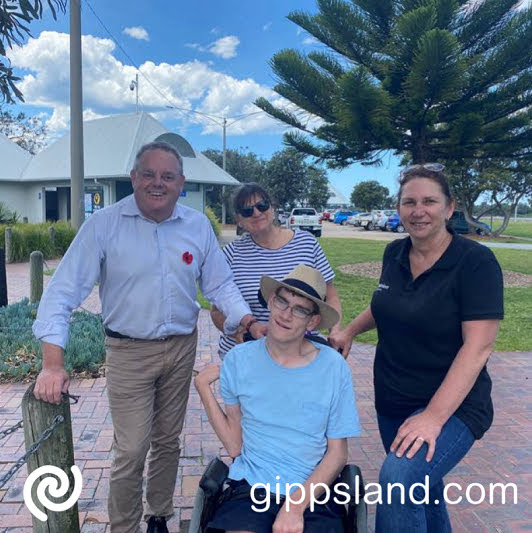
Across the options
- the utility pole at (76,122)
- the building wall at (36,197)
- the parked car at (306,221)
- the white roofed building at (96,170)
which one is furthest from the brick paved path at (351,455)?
the parked car at (306,221)

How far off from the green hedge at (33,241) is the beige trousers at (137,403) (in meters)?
12.4

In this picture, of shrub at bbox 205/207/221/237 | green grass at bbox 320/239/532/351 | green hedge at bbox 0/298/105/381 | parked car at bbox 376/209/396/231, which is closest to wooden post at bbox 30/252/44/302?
green hedge at bbox 0/298/105/381

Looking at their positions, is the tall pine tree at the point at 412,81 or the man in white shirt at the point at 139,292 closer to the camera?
the man in white shirt at the point at 139,292

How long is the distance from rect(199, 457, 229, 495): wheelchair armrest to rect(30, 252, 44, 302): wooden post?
5271mm

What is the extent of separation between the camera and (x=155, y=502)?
2.60 meters

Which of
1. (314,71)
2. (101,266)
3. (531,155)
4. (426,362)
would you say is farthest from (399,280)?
(531,155)

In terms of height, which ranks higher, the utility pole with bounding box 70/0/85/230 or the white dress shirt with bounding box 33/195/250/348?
the utility pole with bounding box 70/0/85/230

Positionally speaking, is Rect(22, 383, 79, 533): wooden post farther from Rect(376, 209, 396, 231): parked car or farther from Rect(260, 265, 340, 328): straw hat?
Rect(376, 209, 396, 231): parked car

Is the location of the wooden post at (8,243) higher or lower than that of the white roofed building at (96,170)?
lower

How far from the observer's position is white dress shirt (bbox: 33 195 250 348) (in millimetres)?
2236

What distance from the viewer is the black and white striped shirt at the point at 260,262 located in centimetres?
265

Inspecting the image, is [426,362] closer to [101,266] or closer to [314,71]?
[101,266]

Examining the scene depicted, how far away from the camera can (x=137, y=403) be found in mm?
2357

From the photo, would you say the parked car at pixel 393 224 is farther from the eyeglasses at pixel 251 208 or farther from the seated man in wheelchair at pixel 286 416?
the seated man in wheelchair at pixel 286 416
